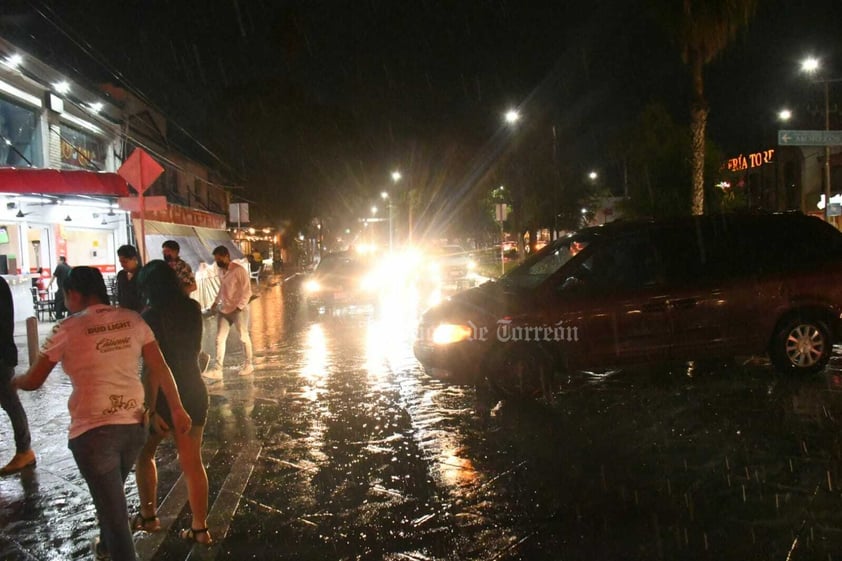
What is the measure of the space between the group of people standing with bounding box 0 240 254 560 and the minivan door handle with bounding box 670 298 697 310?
5.21 meters

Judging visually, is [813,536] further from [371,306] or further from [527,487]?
[371,306]

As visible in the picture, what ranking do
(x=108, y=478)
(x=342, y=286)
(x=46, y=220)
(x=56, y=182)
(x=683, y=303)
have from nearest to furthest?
(x=108, y=478) → (x=683, y=303) → (x=56, y=182) → (x=46, y=220) → (x=342, y=286)

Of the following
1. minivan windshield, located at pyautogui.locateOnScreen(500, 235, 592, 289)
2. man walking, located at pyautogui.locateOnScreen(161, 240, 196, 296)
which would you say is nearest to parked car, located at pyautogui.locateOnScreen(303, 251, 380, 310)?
minivan windshield, located at pyautogui.locateOnScreen(500, 235, 592, 289)

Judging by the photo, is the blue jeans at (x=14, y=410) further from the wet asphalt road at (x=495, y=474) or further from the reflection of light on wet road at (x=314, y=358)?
the reflection of light on wet road at (x=314, y=358)

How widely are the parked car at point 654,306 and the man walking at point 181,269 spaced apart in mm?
2696

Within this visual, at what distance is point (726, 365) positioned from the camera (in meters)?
9.35

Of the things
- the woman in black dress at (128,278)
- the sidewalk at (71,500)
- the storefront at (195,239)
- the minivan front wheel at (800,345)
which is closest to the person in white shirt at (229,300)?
the woman in black dress at (128,278)

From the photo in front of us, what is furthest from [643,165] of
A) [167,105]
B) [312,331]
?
[312,331]

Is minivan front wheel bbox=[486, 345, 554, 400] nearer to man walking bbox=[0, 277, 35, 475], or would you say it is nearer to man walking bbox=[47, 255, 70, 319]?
man walking bbox=[0, 277, 35, 475]

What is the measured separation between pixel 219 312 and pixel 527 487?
5.86 meters

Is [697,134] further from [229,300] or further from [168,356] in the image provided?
[168,356]

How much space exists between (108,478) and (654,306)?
19.4 ft

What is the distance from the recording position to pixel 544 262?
9266 mm

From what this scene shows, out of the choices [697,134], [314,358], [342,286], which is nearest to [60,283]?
[342,286]
